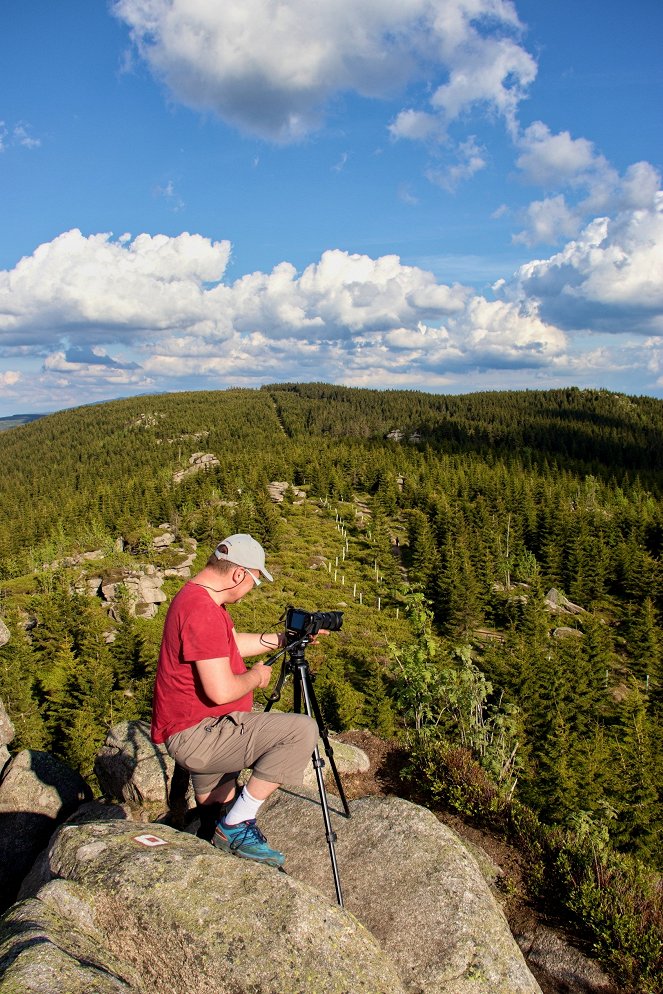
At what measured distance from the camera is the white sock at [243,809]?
572 centimetres

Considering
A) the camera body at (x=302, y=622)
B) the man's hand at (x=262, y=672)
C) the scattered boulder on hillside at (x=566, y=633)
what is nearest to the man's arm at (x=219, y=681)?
the man's hand at (x=262, y=672)

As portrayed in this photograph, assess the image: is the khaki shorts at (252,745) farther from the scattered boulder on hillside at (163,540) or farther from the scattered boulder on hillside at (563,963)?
the scattered boulder on hillside at (163,540)

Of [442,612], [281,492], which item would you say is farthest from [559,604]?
[281,492]

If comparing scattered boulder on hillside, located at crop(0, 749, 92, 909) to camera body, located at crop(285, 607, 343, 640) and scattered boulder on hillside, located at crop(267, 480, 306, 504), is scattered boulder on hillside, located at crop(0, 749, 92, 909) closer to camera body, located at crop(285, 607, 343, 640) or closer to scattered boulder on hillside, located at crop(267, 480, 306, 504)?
camera body, located at crop(285, 607, 343, 640)

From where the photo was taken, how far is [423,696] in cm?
1211

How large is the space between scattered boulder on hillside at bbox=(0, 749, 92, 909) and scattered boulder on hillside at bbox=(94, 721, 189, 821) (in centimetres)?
78

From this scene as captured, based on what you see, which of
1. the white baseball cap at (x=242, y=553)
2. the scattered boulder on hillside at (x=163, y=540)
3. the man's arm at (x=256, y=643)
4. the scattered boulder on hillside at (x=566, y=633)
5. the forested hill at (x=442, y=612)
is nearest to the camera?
the white baseball cap at (x=242, y=553)

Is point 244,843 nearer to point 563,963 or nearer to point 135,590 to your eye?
point 563,963

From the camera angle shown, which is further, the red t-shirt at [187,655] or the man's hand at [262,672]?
the man's hand at [262,672]

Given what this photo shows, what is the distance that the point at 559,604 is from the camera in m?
85.4

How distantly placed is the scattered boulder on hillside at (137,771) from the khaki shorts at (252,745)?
12.1 ft

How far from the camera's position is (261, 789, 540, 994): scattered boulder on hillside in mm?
5199

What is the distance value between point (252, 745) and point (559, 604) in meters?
88.7

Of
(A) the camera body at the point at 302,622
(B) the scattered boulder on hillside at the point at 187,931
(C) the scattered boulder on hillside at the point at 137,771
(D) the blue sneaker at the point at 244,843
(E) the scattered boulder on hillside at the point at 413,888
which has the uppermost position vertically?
(A) the camera body at the point at 302,622
